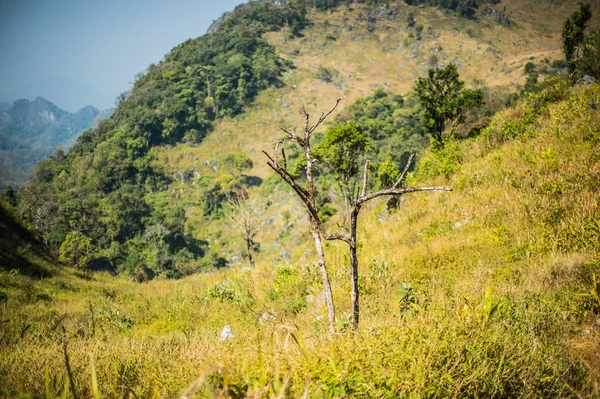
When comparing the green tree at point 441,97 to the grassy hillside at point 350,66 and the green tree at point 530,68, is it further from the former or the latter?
the green tree at point 530,68

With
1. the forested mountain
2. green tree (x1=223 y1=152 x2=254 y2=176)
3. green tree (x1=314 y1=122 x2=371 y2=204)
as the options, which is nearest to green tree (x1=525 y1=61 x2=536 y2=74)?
the forested mountain

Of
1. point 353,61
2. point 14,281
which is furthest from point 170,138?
point 14,281

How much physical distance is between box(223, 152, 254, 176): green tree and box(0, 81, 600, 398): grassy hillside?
55406 millimetres

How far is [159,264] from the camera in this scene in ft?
170

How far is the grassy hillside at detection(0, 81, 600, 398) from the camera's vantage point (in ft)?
7.59

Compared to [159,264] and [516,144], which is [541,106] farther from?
[159,264]

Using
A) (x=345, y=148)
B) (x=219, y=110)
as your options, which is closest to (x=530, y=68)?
(x=345, y=148)

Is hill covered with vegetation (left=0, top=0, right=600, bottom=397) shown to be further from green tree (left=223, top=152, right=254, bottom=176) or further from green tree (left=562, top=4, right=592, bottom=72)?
green tree (left=223, top=152, right=254, bottom=176)

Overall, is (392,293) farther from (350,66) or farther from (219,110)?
(350,66)

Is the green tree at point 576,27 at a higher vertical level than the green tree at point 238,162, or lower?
higher

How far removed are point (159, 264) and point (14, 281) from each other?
43235 mm

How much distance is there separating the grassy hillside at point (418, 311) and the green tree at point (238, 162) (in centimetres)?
5541

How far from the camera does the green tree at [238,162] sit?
228ft

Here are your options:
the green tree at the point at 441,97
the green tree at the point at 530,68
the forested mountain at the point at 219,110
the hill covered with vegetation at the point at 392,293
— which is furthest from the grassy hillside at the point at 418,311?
the green tree at the point at 530,68
